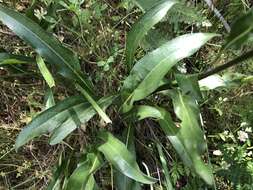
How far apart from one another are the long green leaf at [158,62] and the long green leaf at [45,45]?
0.14 m

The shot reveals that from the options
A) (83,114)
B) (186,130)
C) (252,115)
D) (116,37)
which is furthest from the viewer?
(116,37)

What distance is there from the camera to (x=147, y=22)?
1.39 m

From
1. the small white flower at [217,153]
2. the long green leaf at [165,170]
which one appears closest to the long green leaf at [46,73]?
the long green leaf at [165,170]

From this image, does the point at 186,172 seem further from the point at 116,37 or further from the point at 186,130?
the point at 116,37

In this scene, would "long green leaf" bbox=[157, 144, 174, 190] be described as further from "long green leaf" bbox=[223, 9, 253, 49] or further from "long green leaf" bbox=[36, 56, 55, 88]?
"long green leaf" bbox=[223, 9, 253, 49]

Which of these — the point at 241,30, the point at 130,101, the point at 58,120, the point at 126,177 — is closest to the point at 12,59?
the point at 58,120

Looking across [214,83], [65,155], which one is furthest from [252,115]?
[65,155]

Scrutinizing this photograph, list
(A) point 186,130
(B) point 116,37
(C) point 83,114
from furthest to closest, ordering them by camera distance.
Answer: (B) point 116,37 → (C) point 83,114 → (A) point 186,130

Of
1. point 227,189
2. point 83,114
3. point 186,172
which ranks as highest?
point 83,114

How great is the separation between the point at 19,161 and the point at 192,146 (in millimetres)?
791

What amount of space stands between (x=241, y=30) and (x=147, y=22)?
0.43 m

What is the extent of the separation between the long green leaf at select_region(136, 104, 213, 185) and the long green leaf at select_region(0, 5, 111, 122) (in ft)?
0.77

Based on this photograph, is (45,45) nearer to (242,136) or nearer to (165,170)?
(165,170)

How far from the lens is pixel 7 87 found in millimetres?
1875
